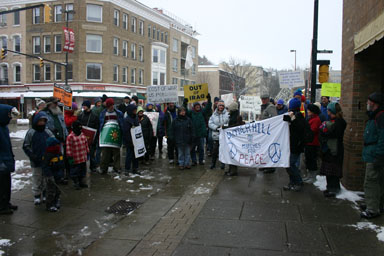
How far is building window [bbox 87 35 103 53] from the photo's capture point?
41062 millimetres

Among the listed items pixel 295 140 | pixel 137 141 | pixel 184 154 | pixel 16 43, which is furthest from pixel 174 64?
pixel 295 140

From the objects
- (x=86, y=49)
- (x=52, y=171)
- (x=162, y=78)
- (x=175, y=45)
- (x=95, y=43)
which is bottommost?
(x=52, y=171)

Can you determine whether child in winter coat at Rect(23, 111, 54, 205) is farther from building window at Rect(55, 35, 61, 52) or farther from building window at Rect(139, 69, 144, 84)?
building window at Rect(139, 69, 144, 84)

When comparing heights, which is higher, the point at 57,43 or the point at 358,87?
the point at 57,43

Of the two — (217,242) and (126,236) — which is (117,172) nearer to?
(126,236)

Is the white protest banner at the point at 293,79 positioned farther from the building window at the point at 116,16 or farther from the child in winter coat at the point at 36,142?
the building window at the point at 116,16

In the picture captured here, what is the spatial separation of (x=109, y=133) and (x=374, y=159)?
6.01 meters

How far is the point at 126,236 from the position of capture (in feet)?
16.0

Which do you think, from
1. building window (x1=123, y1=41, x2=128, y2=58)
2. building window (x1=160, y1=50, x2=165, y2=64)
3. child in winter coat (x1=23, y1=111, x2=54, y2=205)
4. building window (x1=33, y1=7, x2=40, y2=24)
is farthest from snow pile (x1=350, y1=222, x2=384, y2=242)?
building window (x1=160, y1=50, x2=165, y2=64)

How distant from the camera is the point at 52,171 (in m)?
6.05

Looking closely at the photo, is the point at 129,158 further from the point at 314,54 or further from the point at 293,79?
the point at 293,79

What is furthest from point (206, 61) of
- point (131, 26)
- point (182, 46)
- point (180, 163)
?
point (180, 163)

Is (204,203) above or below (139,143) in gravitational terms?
below

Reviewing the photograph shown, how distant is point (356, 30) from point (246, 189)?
3949mm
